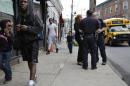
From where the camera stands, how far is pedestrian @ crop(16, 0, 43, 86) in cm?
787

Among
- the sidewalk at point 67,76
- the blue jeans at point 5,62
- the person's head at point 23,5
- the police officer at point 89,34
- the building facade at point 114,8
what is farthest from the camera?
the building facade at point 114,8

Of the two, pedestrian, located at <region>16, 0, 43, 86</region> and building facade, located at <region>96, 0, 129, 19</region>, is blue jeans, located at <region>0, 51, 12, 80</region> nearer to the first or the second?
pedestrian, located at <region>16, 0, 43, 86</region>

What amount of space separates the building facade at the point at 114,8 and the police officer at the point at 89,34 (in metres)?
55.3

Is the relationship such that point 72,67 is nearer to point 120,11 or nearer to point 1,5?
point 1,5

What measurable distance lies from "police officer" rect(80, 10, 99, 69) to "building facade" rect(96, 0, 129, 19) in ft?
182

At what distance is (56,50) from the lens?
19.5 m

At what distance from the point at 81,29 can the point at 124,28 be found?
19.9 metres

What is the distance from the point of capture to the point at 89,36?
11.8 metres

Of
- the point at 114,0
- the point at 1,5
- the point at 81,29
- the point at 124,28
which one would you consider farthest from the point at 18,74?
the point at 114,0

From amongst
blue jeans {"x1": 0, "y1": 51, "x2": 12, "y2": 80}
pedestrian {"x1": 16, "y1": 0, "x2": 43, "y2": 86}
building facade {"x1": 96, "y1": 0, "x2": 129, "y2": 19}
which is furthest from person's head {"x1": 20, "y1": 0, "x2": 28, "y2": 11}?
building facade {"x1": 96, "y1": 0, "x2": 129, "y2": 19}

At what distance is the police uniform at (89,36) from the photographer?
11750 millimetres

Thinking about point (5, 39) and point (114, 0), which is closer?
point (5, 39)

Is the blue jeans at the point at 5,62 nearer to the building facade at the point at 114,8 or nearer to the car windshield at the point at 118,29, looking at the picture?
the car windshield at the point at 118,29

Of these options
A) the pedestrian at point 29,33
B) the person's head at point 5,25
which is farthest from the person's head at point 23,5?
the person's head at point 5,25
